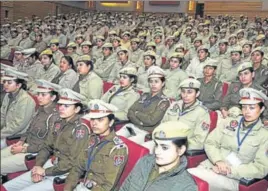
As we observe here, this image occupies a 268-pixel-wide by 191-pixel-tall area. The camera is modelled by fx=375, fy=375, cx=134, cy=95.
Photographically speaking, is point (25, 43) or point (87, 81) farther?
point (87, 81)

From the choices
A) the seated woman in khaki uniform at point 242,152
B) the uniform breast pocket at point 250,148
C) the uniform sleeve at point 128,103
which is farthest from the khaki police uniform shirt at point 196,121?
the uniform sleeve at point 128,103

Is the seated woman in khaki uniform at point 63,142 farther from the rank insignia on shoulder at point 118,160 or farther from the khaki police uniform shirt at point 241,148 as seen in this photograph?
the khaki police uniform shirt at point 241,148

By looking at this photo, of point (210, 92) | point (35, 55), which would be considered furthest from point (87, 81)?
point (210, 92)

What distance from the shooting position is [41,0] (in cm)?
128

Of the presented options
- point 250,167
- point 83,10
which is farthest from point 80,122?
point 250,167

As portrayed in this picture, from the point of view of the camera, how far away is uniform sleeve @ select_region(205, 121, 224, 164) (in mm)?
1703

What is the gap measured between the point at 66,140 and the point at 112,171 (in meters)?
0.28

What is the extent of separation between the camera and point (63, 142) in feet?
5.18

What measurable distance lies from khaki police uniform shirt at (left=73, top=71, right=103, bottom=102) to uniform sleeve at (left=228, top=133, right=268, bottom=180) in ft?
2.46

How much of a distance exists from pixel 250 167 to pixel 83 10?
974 millimetres

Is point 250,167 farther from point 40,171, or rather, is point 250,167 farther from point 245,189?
point 40,171

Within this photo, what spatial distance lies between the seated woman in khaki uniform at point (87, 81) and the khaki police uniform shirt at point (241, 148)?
2.17ft

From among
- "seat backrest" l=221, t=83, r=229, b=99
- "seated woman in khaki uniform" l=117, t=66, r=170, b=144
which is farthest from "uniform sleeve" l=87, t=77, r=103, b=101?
"seat backrest" l=221, t=83, r=229, b=99

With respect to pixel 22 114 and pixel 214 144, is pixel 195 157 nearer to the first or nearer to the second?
pixel 214 144
